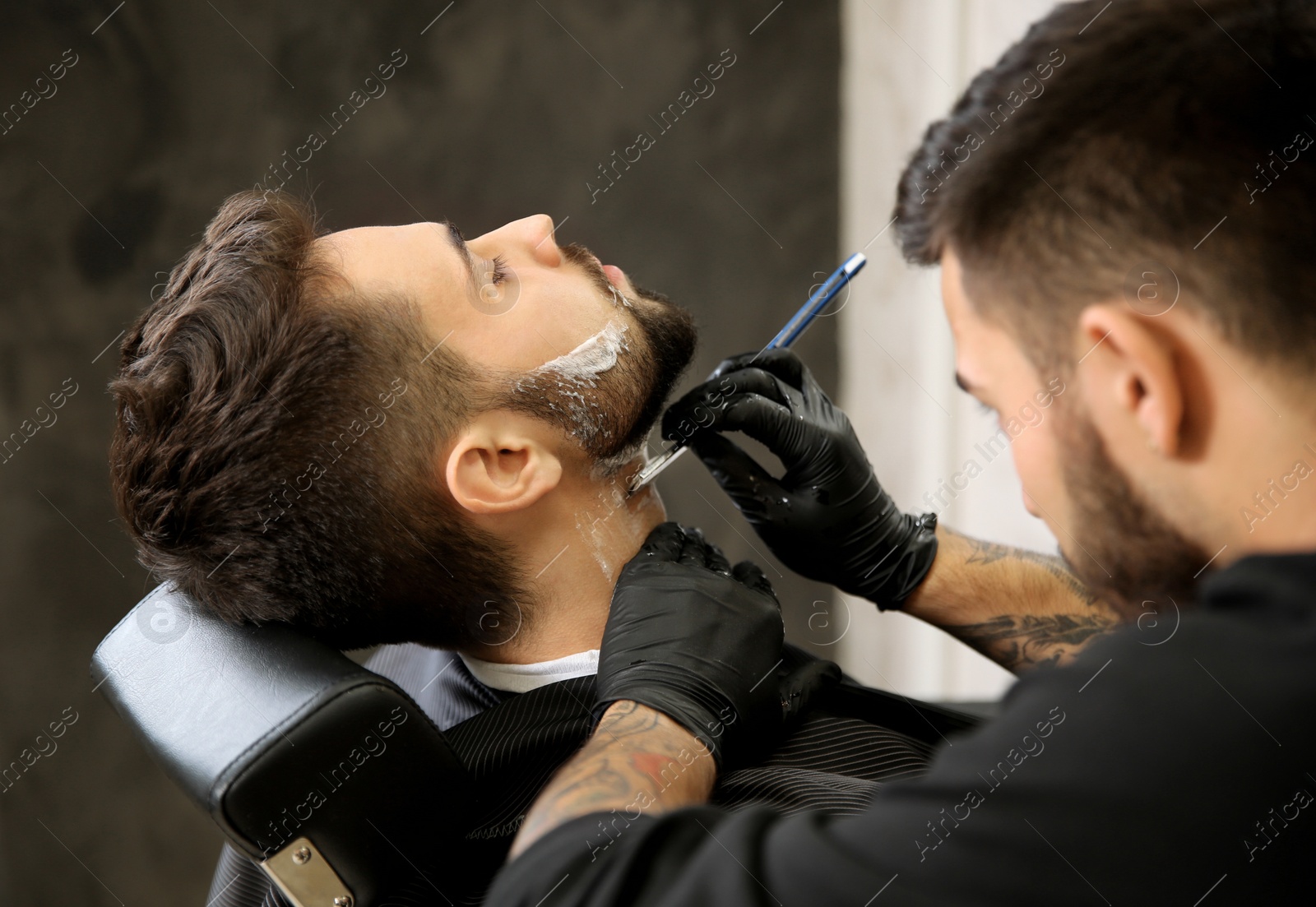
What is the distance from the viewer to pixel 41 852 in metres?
2.63

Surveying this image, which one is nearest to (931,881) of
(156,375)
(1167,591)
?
(1167,591)

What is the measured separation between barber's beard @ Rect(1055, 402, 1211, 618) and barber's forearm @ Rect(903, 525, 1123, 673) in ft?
2.40

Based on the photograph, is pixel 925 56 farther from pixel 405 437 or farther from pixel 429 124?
pixel 405 437

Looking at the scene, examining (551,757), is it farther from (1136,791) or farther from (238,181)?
(238,181)

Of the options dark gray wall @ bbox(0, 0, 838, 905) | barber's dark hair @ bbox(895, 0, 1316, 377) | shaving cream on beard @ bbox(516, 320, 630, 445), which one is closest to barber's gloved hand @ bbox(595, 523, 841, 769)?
shaving cream on beard @ bbox(516, 320, 630, 445)

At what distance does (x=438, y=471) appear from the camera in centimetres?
152

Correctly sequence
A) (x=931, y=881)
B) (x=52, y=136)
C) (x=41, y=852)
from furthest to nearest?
(x=41, y=852), (x=52, y=136), (x=931, y=881)

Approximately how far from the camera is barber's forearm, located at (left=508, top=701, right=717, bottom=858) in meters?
1.13

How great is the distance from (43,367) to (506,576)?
1.62 m

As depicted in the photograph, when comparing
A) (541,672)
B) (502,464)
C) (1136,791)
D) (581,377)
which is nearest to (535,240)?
(581,377)

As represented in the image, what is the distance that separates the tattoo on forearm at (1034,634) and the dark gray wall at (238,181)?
1521 mm

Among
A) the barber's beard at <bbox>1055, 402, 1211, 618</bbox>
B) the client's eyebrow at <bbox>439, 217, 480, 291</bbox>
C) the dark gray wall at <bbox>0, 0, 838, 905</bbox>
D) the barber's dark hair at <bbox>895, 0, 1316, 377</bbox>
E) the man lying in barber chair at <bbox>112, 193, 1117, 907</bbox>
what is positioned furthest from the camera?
the dark gray wall at <bbox>0, 0, 838, 905</bbox>

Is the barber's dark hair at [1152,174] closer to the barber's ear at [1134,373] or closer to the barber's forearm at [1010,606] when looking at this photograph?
the barber's ear at [1134,373]

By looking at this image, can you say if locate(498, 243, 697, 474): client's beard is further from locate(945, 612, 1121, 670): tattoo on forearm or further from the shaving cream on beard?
locate(945, 612, 1121, 670): tattoo on forearm
